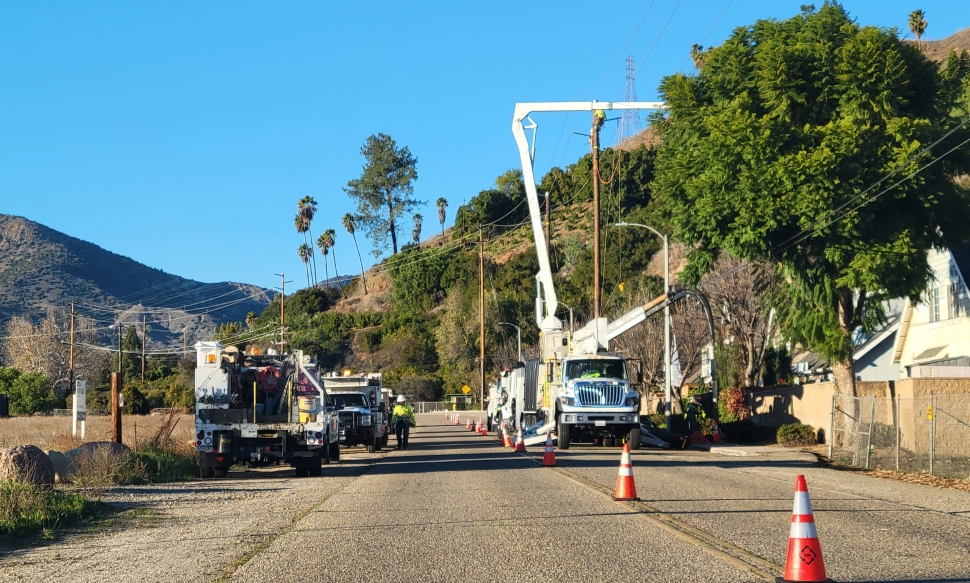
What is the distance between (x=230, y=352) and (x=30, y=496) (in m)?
8.69

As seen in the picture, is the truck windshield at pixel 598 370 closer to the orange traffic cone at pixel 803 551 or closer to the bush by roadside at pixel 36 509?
the bush by roadside at pixel 36 509

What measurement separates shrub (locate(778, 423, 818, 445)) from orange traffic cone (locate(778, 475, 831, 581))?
76.1ft

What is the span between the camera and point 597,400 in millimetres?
30203

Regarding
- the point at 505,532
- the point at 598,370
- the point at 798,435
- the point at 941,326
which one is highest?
the point at 941,326

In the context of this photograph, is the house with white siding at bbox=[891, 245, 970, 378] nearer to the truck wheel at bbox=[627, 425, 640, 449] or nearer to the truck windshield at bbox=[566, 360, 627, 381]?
the truck wheel at bbox=[627, 425, 640, 449]

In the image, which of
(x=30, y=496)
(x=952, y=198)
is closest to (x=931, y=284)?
(x=952, y=198)

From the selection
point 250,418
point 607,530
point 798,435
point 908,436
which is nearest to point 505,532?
point 607,530

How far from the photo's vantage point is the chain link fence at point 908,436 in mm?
23828

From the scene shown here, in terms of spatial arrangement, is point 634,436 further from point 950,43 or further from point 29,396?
point 950,43

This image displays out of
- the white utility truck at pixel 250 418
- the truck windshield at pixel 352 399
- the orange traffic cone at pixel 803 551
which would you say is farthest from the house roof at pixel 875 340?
the orange traffic cone at pixel 803 551

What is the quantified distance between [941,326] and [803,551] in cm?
2947

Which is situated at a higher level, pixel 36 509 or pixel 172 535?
pixel 36 509

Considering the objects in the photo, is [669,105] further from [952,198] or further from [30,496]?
[30,496]

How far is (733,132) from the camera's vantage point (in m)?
27.0
